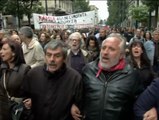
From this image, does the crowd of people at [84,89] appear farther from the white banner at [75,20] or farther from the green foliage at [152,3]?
the green foliage at [152,3]

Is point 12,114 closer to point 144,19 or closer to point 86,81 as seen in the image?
point 86,81

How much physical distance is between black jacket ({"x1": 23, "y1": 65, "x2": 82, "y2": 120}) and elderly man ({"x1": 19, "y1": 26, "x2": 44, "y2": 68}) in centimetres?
265

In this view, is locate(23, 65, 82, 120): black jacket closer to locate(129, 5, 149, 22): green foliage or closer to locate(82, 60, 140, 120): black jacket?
locate(82, 60, 140, 120): black jacket

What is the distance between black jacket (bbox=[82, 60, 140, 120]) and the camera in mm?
3492

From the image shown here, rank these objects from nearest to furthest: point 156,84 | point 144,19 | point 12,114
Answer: point 156,84 < point 12,114 < point 144,19

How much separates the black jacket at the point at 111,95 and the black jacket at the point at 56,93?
0.52ft

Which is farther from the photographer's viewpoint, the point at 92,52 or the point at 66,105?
the point at 92,52

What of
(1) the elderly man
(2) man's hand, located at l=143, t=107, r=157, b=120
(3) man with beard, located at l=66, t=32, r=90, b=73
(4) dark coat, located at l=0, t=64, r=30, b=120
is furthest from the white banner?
(2) man's hand, located at l=143, t=107, r=157, b=120

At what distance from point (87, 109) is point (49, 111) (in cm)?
38

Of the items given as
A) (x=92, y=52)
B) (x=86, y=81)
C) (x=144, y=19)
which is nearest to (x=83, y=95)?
(x=86, y=81)

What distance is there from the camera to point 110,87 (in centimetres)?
350

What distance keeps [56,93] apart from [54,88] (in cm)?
5

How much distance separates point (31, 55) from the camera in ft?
21.4

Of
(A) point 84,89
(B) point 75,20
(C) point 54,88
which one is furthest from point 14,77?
(B) point 75,20
